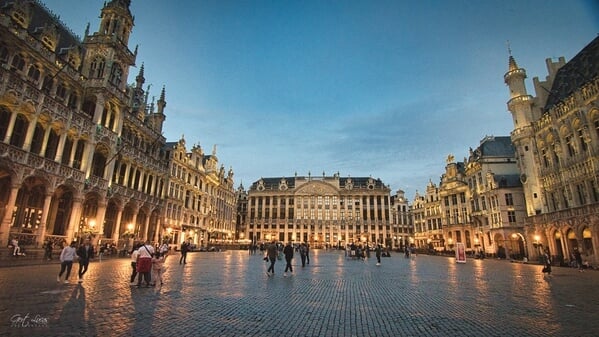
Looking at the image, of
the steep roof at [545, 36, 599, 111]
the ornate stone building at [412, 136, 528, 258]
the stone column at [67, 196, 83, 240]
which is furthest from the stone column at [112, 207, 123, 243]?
the ornate stone building at [412, 136, 528, 258]

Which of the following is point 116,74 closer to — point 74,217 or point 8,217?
point 74,217

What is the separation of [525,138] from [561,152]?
6.87m

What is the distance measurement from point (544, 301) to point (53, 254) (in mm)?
31936

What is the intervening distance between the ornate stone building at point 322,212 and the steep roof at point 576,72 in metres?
60.4

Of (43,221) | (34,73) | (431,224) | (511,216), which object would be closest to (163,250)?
(43,221)

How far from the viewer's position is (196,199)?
58.4 m

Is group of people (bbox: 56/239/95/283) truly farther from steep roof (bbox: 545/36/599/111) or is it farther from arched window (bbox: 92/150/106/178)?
steep roof (bbox: 545/36/599/111)

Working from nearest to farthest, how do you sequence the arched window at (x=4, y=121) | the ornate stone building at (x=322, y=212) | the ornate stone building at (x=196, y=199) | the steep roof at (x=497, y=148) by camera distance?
1. the arched window at (x=4, y=121)
2. the ornate stone building at (x=196, y=199)
3. the steep roof at (x=497, y=148)
4. the ornate stone building at (x=322, y=212)

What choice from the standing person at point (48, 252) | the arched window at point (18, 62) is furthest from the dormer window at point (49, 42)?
the standing person at point (48, 252)

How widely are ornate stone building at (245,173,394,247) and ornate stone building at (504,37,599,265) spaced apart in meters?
55.6

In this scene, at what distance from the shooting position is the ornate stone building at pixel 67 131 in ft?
71.8

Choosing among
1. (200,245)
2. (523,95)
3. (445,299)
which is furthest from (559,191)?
(200,245)

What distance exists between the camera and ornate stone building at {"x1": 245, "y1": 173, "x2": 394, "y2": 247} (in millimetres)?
94250

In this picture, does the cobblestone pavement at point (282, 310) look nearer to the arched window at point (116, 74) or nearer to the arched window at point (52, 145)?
the arched window at point (52, 145)
